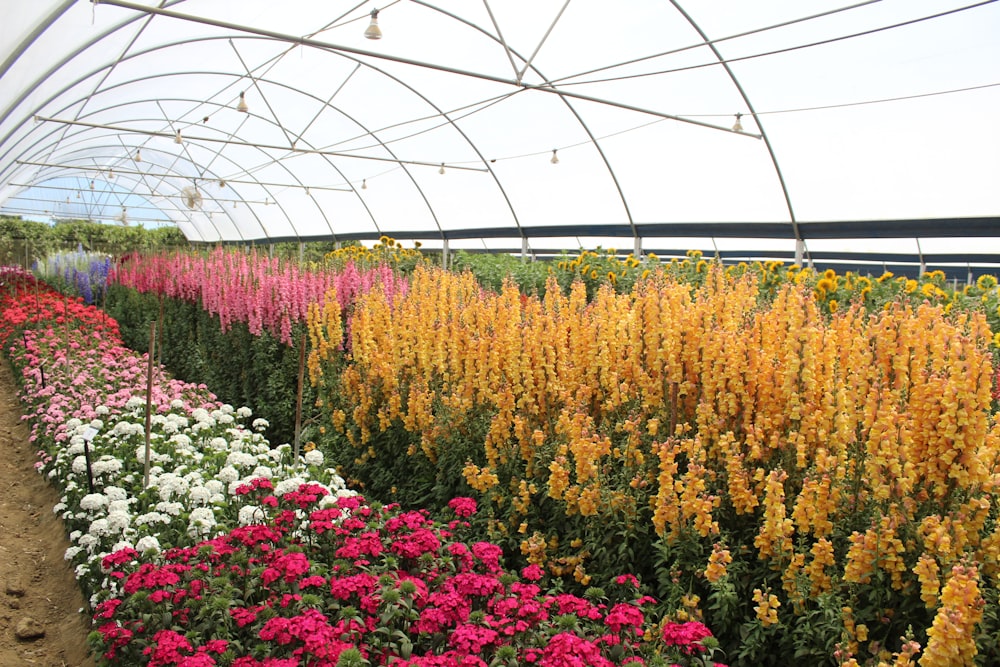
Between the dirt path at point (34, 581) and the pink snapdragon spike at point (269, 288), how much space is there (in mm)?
2547

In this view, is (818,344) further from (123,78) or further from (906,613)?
(123,78)

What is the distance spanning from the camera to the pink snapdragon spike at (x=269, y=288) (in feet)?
24.1

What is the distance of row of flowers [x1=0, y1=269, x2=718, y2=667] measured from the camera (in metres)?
2.33

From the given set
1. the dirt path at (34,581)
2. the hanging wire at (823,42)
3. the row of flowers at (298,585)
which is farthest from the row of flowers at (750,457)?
the hanging wire at (823,42)

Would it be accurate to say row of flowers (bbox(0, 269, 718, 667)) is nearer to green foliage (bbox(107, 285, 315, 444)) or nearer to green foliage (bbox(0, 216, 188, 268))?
green foliage (bbox(107, 285, 315, 444))

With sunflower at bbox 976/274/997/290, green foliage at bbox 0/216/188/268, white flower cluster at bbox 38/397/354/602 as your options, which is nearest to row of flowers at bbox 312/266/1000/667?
white flower cluster at bbox 38/397/354/602

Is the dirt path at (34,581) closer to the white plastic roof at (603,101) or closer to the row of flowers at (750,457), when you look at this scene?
the row of flowers at (750,457)

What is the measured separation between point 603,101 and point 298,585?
28.3ft

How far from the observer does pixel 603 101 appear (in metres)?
9.87

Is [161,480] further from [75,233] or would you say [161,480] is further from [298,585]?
[75,233]

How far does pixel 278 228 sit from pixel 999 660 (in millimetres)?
26820

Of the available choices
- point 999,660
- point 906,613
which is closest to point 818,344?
point 906,613

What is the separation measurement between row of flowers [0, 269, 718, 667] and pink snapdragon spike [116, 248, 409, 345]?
243 centimetres

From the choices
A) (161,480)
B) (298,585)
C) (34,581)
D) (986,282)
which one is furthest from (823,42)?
(34,581)
